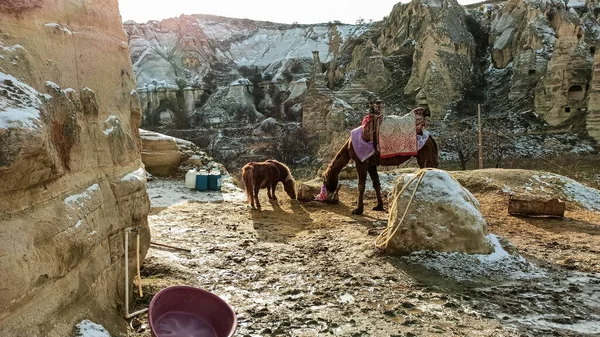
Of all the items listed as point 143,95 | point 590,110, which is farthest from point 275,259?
point 143,95

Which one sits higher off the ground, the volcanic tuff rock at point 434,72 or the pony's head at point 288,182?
the volcanic tuff rock at point 434,72

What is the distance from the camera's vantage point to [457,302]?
11.8 ft

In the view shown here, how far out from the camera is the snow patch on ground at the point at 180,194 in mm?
9296

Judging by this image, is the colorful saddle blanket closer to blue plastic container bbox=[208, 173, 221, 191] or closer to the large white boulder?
the large white boulder

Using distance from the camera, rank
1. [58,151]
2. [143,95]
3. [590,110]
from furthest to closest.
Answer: [143,95] < [590,110] < [58,151]

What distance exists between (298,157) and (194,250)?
870 inches

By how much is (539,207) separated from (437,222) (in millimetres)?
3700

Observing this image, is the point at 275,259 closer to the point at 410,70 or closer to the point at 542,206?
the point at 542,206

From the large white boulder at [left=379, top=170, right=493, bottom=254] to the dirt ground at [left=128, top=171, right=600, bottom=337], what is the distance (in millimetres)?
367

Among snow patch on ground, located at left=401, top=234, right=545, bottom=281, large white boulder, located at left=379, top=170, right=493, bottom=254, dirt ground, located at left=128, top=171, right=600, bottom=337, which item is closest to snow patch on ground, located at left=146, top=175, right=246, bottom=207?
dirt ground, located at left=128, top=171, right=600, bottom=337

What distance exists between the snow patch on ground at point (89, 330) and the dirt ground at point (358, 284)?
1.33ft

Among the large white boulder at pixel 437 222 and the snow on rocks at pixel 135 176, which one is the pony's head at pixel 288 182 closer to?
the large white boulder at pixel 437 222

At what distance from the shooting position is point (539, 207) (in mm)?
7312

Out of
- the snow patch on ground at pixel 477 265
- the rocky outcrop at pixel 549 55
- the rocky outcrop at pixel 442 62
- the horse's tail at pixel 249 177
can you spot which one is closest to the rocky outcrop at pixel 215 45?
the rocky outcrop at pixel 442 62
